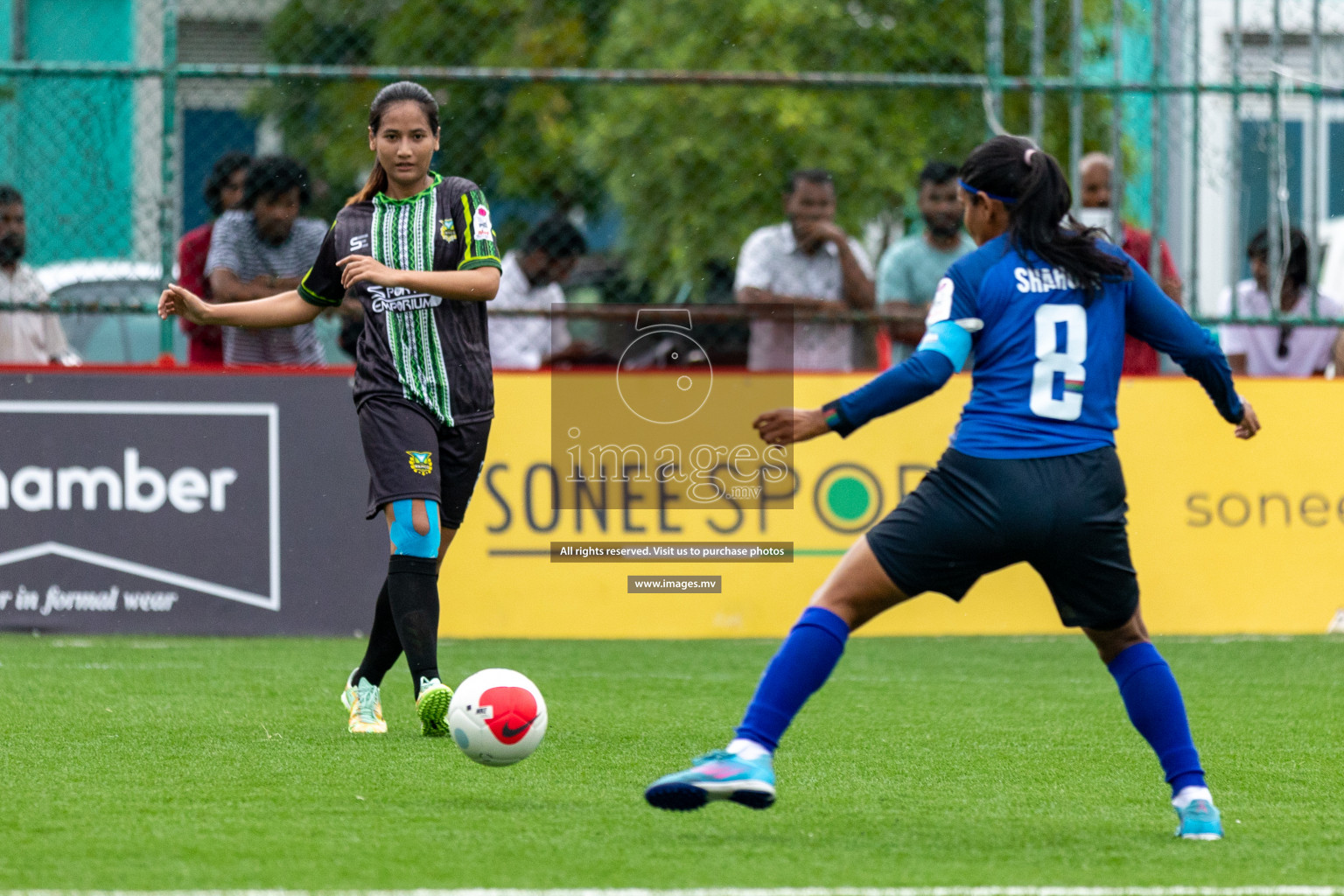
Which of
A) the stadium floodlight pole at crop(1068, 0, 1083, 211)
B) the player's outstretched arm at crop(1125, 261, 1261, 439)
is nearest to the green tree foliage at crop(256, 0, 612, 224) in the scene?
the stadium floodlight pole at crop(1068, 0, 1083, 211)

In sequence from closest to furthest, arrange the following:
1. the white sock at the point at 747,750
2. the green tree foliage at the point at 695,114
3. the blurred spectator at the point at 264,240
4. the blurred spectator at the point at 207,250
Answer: the white sock at the point at 747,750 → the blurred spectator at the point at 264,240 → the blurred spectator at the point at 207,250 → the green tree foliage at the point at 695,114

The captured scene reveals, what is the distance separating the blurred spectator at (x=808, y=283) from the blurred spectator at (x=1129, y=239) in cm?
135

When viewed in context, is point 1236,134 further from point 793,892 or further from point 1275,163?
point 793,892

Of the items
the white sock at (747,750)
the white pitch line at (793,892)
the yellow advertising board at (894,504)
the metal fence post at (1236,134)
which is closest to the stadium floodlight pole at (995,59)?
the metal fence post at (1236,134)

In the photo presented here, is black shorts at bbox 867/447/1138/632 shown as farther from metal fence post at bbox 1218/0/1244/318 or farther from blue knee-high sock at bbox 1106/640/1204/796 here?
metal fence post at bbox 1218/0/1244/318

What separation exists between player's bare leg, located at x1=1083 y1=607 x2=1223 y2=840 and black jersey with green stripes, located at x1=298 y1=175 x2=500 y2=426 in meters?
2.37

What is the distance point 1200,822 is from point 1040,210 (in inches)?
59.8

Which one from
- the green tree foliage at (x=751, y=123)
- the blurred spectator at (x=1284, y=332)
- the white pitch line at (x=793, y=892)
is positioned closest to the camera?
the white pitch line at (x=793, y=892)

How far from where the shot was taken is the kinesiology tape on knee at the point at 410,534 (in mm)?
5863

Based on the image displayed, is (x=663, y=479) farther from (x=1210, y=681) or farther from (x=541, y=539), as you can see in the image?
(x=1210, y=681)

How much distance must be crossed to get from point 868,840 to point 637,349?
5770mm

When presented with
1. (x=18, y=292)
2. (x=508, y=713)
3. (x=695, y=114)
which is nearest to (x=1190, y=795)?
(x=508, y=713)

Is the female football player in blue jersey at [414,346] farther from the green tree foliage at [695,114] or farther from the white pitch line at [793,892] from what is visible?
the green tree foliage at [695,114]

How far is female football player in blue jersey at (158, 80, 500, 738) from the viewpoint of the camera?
19.2 feet
